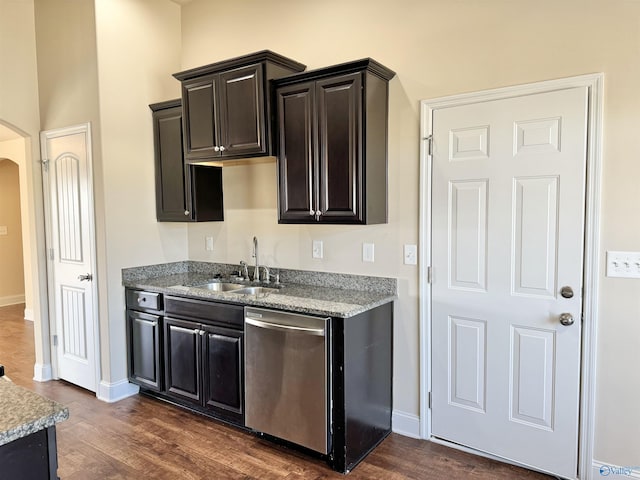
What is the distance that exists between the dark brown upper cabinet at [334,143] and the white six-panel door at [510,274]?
1.25ft

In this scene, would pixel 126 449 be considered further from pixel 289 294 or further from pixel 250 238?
pixel 250 238

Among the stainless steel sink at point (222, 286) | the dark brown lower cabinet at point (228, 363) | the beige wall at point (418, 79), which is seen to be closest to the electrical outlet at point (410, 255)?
the beige wall at point (418, 79)

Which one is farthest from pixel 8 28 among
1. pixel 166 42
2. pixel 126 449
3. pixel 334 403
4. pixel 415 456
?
pixel 415 456

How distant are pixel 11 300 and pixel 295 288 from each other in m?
6.44

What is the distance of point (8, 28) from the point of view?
3.85 metres

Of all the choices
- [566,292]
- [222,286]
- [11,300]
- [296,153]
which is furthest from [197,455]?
[11,300]

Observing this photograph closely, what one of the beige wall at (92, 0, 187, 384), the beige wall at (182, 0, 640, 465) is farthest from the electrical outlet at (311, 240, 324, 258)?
the beige wall at (92, 0, 187, 384)

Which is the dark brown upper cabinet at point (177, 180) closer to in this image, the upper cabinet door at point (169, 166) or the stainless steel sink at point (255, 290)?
the upper cabinet door at point (169, 166)

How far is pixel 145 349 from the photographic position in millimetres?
3637

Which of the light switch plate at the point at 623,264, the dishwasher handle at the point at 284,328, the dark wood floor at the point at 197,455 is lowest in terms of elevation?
the dark wood floor at the point at 197,455

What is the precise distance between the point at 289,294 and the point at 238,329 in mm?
407

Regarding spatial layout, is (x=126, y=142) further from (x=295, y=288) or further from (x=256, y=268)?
(x=295, y=288)

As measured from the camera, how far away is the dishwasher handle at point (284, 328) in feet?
8.59

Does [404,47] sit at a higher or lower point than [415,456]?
higher
